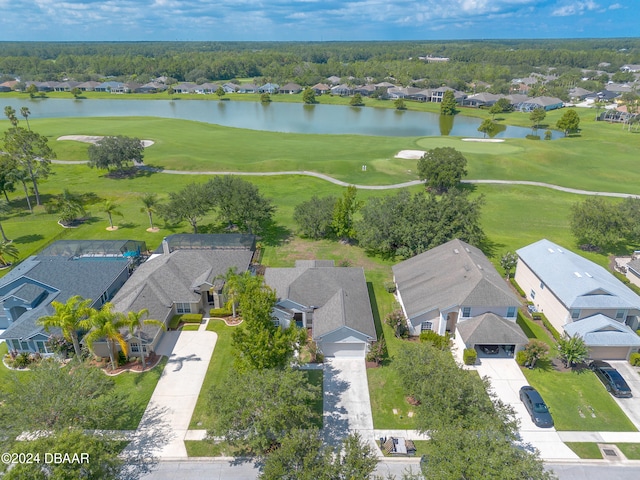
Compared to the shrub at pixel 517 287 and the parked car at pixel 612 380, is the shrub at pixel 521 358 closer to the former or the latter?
the parked car at pixel 612 380

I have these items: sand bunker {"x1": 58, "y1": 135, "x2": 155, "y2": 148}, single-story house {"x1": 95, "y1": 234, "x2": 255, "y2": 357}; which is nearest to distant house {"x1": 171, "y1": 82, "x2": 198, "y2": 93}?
sand bunker {"x1": 58, "y1": 135, "x2": 155, "y2": 148}

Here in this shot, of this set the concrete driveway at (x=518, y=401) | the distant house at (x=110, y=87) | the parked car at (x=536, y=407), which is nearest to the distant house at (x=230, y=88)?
the distant house at (x=110, y=87)

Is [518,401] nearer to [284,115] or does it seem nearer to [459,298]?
[459,298]

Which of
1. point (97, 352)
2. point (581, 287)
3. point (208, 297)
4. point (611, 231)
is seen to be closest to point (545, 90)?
point (611, 231)

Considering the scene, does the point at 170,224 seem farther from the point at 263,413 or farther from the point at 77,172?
the point at 263,413

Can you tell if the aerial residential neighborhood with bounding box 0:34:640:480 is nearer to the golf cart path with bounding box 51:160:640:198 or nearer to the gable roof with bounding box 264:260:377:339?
the gable roof with bounding box 264:260:377:339
